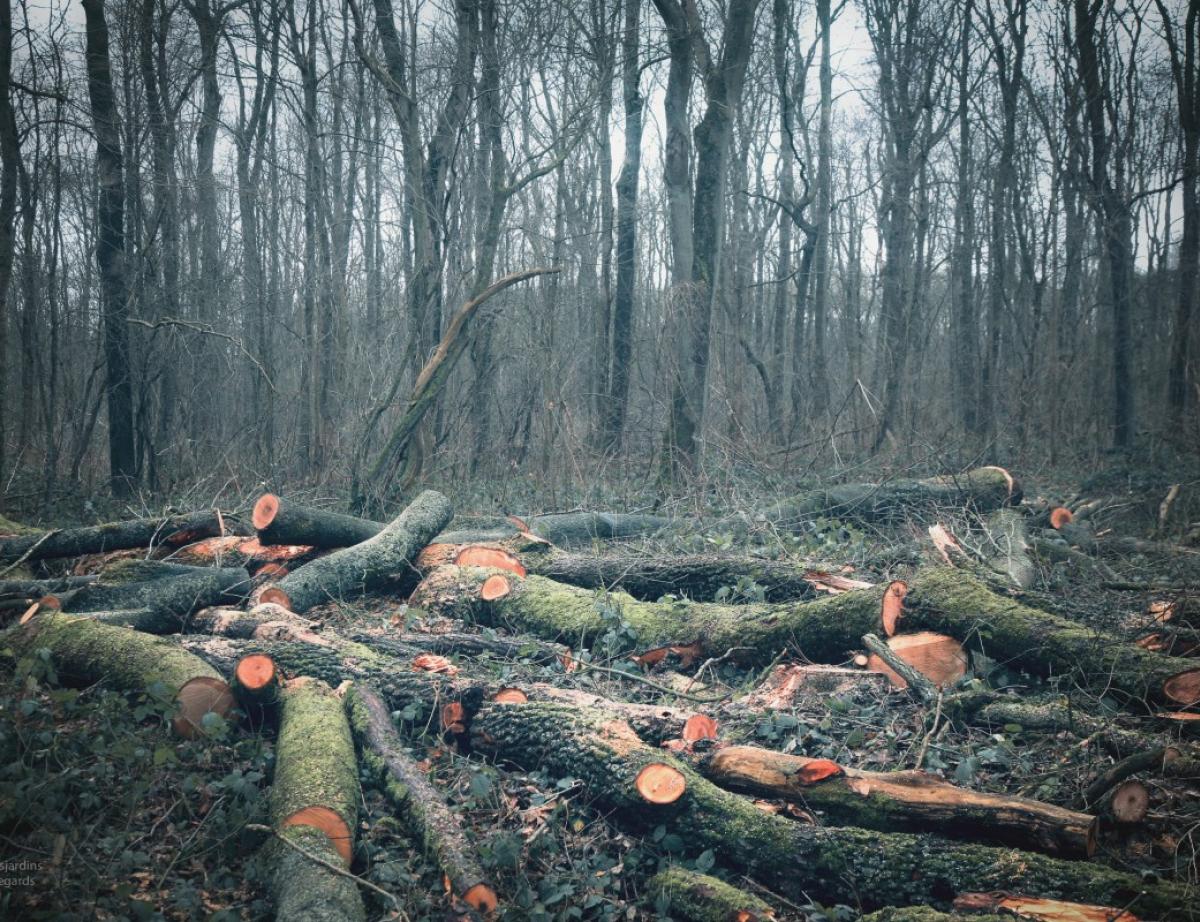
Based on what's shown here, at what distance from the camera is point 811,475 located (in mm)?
10305

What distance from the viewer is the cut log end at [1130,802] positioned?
3236mm

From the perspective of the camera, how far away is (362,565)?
659 centimetres

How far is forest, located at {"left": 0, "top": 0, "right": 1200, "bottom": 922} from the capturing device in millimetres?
3238

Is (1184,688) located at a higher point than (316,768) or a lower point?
higher

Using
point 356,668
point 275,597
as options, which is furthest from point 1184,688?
point 275,597

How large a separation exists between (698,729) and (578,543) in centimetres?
421

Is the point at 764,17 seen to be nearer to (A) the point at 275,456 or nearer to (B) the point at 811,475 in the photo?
(B) the point at 811,475

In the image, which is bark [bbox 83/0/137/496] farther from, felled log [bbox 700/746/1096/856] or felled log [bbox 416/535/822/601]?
felled log [bbox 700/746/1096/856]

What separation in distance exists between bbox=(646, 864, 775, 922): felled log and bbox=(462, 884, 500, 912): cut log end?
62 centimetres

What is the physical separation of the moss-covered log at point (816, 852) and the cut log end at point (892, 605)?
1.75 meters

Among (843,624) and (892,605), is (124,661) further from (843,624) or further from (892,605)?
(892,605)

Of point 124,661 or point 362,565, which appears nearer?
point 124,661

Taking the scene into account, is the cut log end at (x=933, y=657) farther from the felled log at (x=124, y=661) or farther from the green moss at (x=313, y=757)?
the felled log at (x=124, y=661)

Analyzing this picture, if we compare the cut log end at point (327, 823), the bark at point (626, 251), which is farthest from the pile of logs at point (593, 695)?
the bark at point (626, 251)
